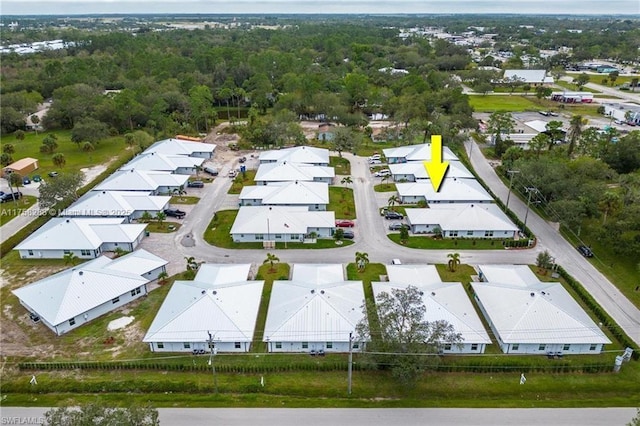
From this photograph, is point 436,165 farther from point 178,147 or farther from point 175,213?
point 178,147

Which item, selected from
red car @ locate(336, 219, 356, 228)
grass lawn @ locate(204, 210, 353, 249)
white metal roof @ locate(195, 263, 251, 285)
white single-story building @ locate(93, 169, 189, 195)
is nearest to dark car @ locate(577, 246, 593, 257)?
grass lawn @ locate(204, 210, 353, 249)

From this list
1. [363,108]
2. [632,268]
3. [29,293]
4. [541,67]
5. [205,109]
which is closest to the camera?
[29,293]

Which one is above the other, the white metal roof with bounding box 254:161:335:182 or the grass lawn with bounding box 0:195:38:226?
the white metal roof with bounding box 254:161:335:182

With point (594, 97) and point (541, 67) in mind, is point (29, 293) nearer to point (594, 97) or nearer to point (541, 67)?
point (594, 97)

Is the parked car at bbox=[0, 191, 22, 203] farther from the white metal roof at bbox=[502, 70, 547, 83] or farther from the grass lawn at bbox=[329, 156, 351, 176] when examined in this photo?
the white metal roof at bbox=[502, 70, 547, 83]

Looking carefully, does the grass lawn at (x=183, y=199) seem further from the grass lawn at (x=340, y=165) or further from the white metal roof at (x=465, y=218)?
the white metal roof at (x=465, y=218)

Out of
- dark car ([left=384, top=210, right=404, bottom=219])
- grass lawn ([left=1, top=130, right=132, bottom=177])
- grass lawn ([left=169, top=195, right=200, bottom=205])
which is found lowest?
grass lawn ([left=169, top=195, right=200, bottom=205])

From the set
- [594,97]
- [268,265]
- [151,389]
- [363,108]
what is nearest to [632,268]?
[268,265]
